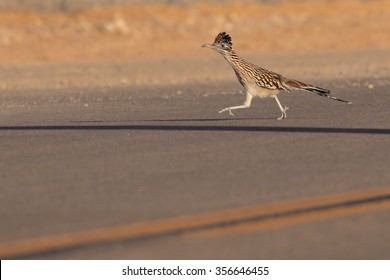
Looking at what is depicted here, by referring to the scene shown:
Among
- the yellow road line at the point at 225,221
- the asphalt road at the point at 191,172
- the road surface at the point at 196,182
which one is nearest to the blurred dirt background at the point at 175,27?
the asphalt road at the point at 191,172

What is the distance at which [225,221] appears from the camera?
30.8 ft

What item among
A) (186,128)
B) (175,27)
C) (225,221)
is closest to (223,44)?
(186,128)

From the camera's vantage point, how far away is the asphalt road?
874cm

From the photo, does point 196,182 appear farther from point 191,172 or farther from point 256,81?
point 256,81

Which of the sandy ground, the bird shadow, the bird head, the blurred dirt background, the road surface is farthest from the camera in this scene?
the blurred dirt background

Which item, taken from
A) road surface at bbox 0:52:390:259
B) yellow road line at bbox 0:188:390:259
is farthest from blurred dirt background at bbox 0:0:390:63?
yellow road line at bbox 0:188:390:259

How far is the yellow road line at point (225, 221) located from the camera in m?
8.77

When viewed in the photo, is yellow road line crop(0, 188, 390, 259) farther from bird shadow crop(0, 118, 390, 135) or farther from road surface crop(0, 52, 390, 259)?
bird shadow crop(0, 118, 390, 135)

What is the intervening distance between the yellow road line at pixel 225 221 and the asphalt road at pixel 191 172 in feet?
0.32

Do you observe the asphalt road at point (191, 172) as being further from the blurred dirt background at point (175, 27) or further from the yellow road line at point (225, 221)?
the blurred dirt background at point (175, 27)

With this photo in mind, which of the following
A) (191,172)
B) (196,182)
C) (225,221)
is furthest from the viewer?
(191,172)

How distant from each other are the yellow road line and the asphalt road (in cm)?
10

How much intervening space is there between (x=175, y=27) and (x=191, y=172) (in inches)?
1262
